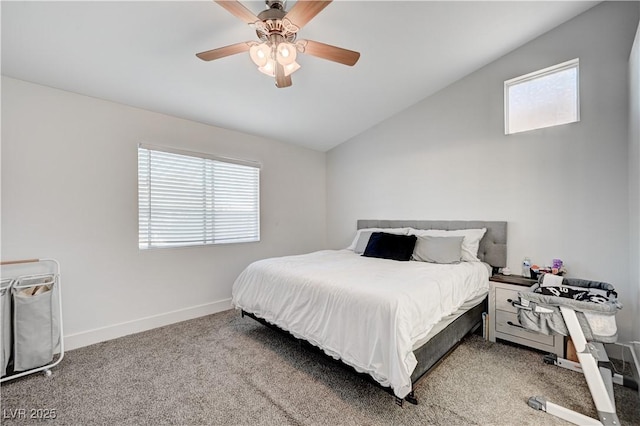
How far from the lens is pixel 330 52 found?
6.52 ft

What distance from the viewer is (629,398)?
193 cm

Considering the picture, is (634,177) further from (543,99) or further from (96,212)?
(96,212)

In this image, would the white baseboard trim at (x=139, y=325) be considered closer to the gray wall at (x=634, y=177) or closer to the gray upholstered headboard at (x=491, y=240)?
the gray upholstered headboard at (x=491, y=240)

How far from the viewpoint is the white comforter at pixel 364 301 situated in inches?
67.1

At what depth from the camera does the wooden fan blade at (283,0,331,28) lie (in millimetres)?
1578

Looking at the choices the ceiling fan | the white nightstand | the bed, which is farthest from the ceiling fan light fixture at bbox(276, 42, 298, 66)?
the white nightstand

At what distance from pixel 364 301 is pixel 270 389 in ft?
3.24

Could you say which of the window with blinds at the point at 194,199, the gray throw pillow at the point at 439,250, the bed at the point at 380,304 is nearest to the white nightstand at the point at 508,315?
the bed at the point at 380,304

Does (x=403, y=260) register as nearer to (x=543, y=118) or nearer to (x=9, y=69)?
(x=543, y=118)

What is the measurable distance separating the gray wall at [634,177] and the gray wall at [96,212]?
4.01 m

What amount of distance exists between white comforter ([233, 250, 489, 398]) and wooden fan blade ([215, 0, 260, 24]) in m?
1.92

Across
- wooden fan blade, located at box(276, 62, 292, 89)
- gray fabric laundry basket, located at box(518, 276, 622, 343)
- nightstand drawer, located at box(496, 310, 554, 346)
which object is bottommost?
nightstand drawer, located at box(496, 310, 554, 346)

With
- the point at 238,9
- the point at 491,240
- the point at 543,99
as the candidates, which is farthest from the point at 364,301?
the point at 543,99

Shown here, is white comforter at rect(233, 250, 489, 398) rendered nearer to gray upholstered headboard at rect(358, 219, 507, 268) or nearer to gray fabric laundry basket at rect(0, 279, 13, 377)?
gray upholstered headboard at rect(358, 219, 507, 268)
